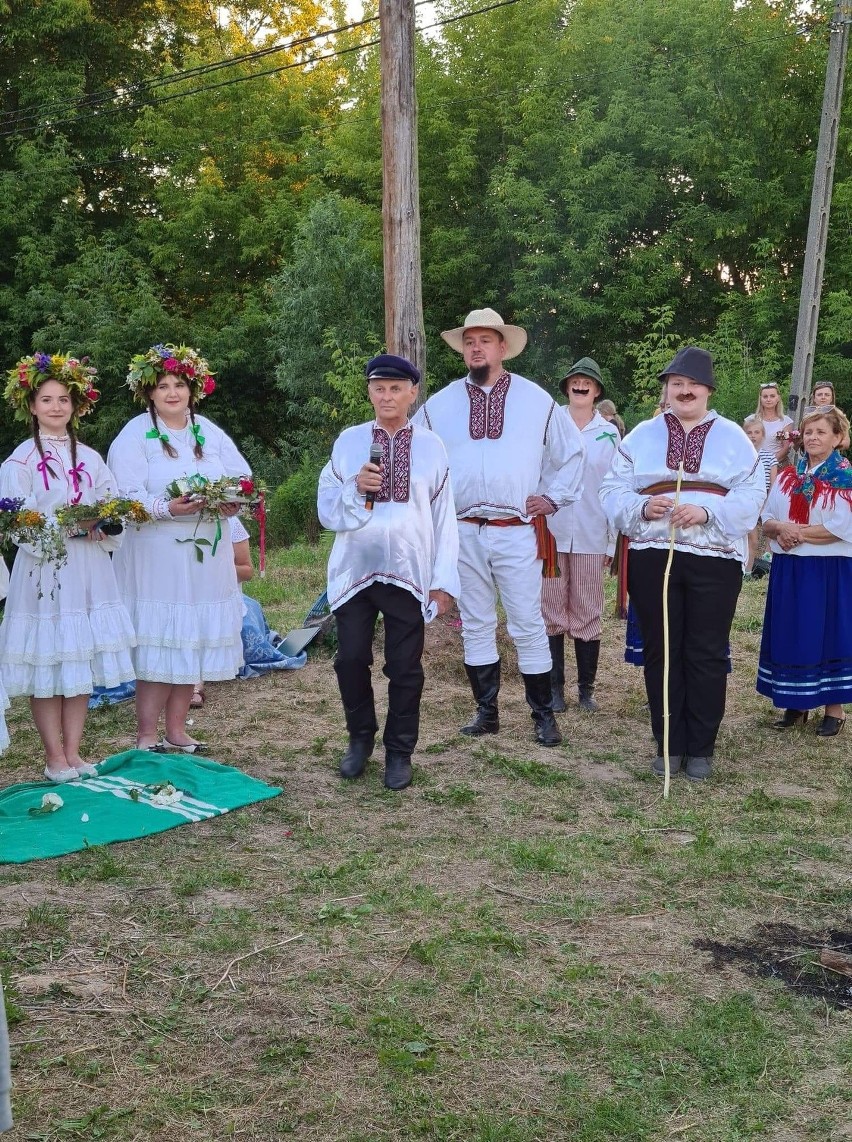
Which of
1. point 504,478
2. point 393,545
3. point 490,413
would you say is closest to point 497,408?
point 490,413

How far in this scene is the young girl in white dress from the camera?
5637mm

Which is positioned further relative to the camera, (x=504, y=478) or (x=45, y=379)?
(x=504, y=478)

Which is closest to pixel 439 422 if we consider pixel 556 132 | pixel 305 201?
pixel 556 132

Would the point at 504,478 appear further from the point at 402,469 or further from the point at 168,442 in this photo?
the point at 168,442

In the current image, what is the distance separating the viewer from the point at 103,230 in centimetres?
2588

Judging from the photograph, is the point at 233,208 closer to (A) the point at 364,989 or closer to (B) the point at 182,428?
(B) the point at 182,428

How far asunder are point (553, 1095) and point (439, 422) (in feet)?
13.8

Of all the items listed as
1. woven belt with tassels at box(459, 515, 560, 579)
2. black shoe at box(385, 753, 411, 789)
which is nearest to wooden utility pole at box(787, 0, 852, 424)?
woven belt with tassels at box(459, 515, 560, 579)

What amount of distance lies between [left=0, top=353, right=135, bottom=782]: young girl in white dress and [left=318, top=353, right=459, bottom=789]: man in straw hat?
113 centimetres

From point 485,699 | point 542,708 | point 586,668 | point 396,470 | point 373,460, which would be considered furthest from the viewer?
point 586,668

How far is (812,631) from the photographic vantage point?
6.86 metres

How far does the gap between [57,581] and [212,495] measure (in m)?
0.86

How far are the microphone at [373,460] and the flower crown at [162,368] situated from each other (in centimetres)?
89

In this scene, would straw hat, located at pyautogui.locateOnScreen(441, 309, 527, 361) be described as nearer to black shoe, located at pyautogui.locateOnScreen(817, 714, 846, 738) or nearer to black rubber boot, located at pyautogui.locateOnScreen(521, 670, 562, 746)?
black rubber boot, located at pyautogui.locateOnScreen(521, 670, 562, 746)
